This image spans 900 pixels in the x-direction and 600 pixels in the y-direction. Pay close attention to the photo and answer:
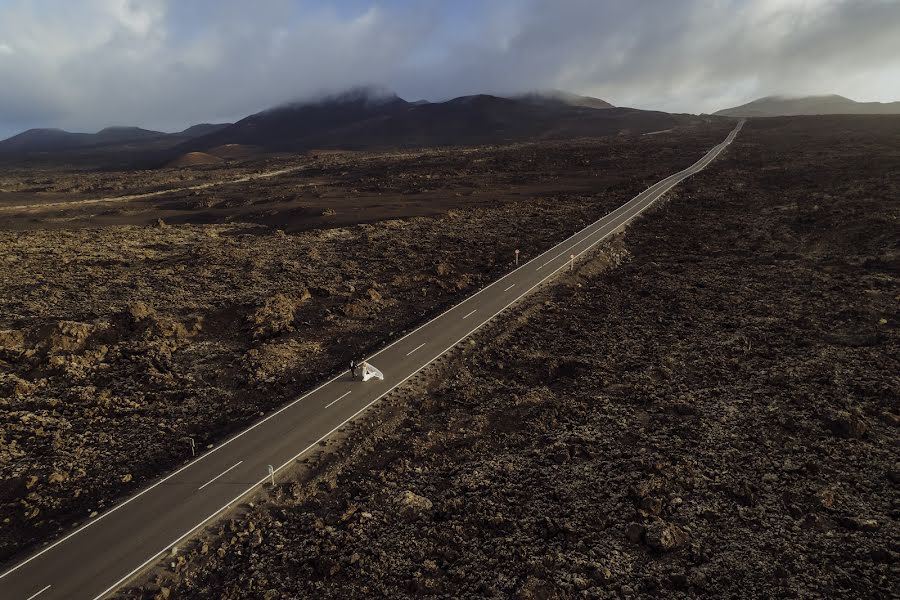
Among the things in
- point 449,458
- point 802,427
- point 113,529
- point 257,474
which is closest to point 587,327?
point 802,427

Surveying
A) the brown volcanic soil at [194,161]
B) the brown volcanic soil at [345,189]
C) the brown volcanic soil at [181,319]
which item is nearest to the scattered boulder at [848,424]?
the brown volcanic soil at [181,319]

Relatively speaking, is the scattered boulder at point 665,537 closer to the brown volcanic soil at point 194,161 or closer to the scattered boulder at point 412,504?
the scattered boulder at point 412,504

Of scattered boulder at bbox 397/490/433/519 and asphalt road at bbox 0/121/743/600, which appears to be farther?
scattered boulder at bbox 397/490/433/519

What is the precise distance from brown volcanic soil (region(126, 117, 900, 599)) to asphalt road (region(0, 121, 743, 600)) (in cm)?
118

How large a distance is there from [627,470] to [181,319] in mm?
27004

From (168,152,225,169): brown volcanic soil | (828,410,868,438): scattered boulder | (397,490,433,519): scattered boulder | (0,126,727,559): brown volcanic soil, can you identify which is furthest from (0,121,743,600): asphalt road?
(168,152,225,169): brown volcanic soil

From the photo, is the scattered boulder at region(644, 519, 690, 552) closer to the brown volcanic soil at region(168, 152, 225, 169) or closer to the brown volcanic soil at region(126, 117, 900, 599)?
the brown volcanic soil at region(126, 117, 900, 599)

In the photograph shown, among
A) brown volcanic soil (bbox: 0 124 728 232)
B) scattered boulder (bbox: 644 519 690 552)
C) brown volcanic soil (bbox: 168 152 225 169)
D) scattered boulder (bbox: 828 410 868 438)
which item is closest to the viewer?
scattered boulder (bbox: 644 519 690 552)

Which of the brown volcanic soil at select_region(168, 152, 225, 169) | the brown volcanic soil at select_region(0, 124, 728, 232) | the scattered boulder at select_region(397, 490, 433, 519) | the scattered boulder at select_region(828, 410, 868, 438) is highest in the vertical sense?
the brown volcanic soil at select_region(168, 152, 225, 169)

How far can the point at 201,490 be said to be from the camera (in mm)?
15000

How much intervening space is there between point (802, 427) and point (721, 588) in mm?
8342

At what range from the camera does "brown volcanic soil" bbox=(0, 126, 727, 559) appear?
1722 centimetres

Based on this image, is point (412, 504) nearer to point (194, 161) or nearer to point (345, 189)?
point (345, 189)

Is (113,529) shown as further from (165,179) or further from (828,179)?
(165,179)
